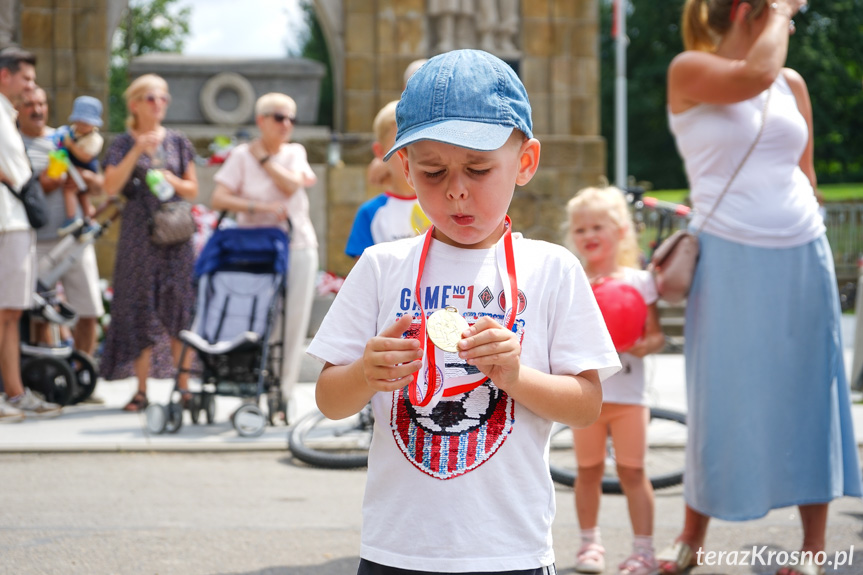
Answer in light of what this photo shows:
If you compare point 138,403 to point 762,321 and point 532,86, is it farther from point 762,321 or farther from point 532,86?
point 532,86

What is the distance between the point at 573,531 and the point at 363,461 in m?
1.58

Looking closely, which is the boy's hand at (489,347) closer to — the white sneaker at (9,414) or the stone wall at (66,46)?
the white sneaker at (9,414)

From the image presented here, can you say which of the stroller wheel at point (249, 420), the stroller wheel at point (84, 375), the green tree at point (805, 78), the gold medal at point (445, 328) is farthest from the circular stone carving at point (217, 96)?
the green tree at point (805, 78)

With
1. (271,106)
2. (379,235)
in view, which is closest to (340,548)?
(379,235)

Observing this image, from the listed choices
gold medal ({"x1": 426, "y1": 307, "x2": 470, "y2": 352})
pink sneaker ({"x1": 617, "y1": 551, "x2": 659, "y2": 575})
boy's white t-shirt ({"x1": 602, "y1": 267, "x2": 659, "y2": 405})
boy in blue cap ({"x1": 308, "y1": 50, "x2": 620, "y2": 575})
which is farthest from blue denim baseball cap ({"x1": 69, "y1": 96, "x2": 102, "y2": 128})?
gold medal ({"x1": 426, "y1": 307, "x2": 470, "y2": 352})

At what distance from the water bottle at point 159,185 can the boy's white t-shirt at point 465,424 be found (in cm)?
561

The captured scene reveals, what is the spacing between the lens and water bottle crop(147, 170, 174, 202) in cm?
761

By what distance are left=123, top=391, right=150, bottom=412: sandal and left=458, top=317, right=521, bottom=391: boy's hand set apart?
240 inches

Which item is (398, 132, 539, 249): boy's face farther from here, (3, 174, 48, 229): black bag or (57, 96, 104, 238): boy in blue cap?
(57, 96, 104, 238): boy in blue cap

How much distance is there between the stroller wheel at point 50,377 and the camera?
24.7ft

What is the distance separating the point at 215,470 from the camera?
593cm

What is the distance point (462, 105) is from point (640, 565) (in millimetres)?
2396

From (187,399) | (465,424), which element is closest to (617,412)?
(465,424)

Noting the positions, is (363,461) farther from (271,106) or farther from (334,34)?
(334,34)
